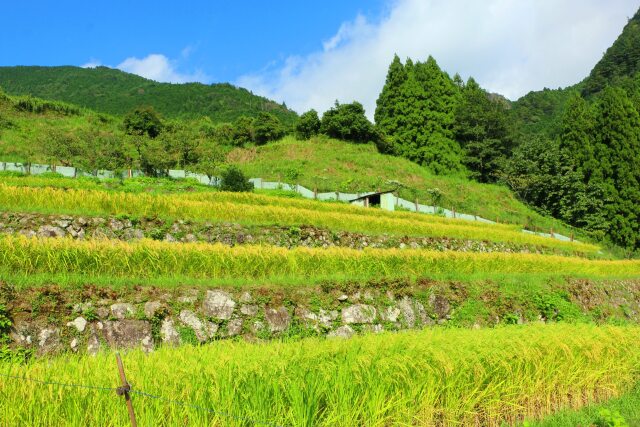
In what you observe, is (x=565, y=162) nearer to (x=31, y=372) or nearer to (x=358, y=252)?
(x=358, y=252)

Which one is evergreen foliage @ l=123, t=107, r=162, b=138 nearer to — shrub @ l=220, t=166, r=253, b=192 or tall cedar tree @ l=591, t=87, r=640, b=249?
shrub @ l=220, t=166, r=253, b=192

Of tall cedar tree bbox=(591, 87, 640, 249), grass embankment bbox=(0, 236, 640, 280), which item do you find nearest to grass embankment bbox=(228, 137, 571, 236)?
tall cedar tree bbox=(591, 87, 640, 249)

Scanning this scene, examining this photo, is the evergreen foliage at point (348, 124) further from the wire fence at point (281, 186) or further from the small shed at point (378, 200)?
the small shed at point (378, 200)

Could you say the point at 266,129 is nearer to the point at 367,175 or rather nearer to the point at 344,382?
the point at 367,175

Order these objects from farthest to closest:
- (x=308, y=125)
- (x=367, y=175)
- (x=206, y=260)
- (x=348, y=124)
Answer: (x=308, y=125) < (x=348, y=124) < (x=367, y=175) < (x=206, y=260)

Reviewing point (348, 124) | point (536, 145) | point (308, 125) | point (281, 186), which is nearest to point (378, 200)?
point (281, 186)

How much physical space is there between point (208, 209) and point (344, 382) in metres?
11.4

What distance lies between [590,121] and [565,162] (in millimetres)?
4571

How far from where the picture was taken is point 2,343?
19.4ft

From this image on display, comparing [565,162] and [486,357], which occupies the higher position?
[565,162]

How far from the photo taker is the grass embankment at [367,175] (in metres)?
34.6

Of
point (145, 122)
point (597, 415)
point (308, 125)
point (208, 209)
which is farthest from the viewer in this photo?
point (308, 125)

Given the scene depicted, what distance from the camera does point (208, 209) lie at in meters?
14.8

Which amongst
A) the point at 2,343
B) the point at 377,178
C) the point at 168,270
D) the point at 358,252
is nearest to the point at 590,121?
the point at 377,178
